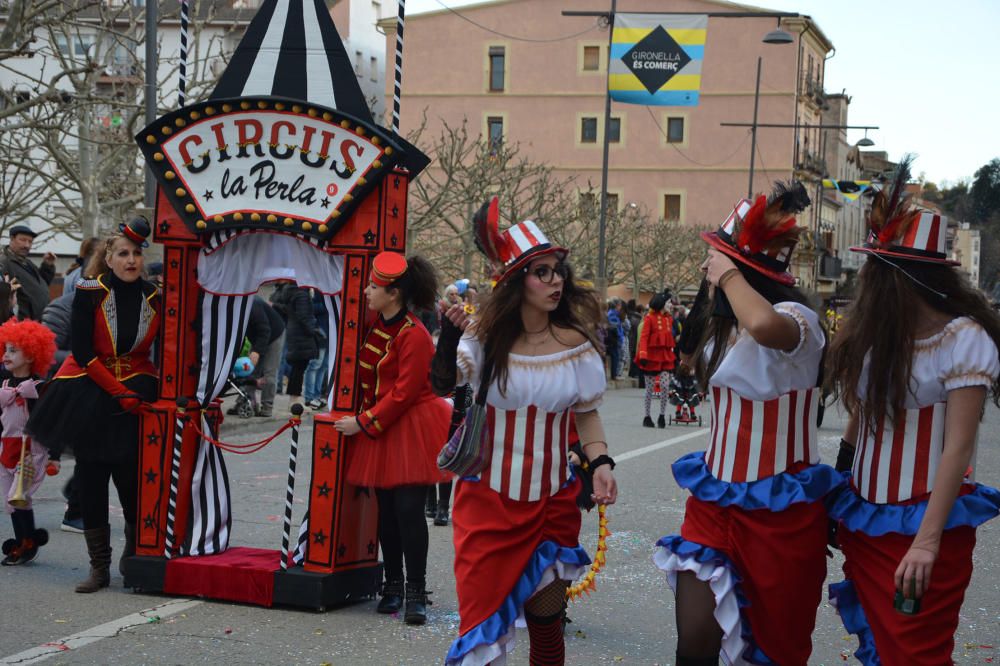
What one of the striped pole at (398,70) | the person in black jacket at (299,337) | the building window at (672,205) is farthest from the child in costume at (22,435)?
Result: the building window at (672,205)

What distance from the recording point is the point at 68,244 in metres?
57.0

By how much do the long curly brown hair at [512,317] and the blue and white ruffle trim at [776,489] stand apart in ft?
2.82

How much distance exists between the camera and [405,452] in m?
6.70

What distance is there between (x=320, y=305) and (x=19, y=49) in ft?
20.0

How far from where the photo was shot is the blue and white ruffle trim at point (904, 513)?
4039mm

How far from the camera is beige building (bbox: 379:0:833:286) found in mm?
62219

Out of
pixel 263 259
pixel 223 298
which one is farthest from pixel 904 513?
pixel 223 298

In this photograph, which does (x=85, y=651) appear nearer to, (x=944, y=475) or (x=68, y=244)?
(x=944, y=475)

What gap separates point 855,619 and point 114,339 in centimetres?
447

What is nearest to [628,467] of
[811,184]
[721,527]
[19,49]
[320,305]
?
[320,305]

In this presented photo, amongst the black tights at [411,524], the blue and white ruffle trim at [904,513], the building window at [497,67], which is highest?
the building window at [497,67]

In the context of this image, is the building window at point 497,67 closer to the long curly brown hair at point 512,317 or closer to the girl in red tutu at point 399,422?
the girl in red tutu at point 399,422

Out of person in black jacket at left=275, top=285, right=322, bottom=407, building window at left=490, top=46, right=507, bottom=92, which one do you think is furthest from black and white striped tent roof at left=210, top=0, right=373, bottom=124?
building window at left=490, top=46, right=507, bottom=92

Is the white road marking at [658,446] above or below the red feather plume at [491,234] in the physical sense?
below
